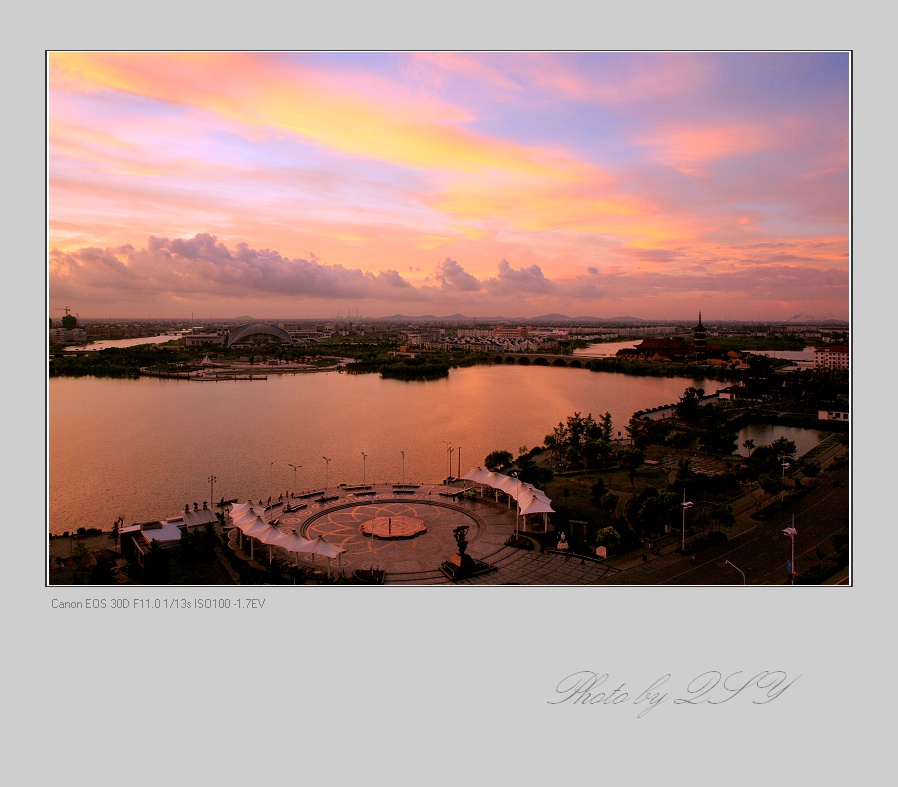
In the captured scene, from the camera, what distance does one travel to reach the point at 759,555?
3752 millimetres

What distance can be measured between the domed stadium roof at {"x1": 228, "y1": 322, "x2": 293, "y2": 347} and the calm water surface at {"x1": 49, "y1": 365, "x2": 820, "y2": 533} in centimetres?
314

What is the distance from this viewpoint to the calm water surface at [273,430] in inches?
216

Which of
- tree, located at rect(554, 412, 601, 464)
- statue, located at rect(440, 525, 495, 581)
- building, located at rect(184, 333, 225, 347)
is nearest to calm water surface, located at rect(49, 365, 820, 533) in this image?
tree, located at rect(554, 412, 601, 464)

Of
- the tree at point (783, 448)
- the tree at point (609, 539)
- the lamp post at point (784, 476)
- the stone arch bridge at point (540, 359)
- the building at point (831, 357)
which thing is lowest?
the tree at point (609, 539)

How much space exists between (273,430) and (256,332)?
973cm

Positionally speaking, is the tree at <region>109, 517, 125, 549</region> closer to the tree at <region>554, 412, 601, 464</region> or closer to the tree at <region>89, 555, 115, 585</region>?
the tree at <region>89, 555, 115, 585</region>

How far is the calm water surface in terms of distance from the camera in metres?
5.48

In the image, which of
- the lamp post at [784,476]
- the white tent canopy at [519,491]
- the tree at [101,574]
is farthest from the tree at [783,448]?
the tree at [101,574]

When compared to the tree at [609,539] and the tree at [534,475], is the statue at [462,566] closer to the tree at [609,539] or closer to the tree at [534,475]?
the tree at [609,539]

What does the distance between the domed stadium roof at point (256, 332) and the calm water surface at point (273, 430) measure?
3.14m

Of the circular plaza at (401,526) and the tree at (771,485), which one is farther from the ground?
the tree at (771,485)

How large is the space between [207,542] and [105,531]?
0.99m

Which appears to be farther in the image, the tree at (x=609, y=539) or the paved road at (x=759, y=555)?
the tree at (x=609, y=539)
